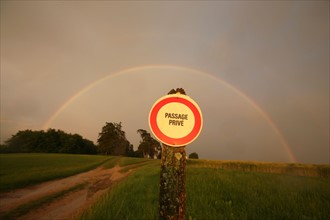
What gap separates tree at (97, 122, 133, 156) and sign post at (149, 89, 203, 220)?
9754 centimetres

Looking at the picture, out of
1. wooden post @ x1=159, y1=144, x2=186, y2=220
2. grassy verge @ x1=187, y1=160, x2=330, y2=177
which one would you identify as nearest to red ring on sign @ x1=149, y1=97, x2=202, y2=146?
wooden post @ x1=159, y1=144, x2=186, y2=220

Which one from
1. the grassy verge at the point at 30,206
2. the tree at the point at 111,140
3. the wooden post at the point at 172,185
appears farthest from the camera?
the tree at the point at 111,140

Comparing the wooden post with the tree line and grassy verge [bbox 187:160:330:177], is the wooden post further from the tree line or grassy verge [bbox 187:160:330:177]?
the tree line

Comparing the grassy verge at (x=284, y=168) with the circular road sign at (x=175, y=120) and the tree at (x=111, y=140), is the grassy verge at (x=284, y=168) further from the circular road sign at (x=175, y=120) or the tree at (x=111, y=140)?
the tree at (x=111, y=140)

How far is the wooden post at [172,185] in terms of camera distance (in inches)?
128

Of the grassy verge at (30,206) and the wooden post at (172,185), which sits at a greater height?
the wooden post at (172,185)

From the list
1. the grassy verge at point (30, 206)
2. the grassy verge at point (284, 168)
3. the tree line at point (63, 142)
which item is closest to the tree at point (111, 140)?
the tree line at point (63, 142)

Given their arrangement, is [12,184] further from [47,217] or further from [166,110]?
[166,110]

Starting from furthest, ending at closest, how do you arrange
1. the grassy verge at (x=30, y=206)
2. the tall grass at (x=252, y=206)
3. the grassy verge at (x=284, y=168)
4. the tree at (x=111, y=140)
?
1. the tree at (x=111, y=140)
2. the grassy verge at (x=284, y=168)
3. the grassy verge at (x=30, y=206)
4. the tall grass at (x=252, y=206)

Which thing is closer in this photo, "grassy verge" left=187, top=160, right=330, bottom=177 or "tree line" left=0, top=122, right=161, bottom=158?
"grassy verge" left=187, top=160, right=330, bottom=177

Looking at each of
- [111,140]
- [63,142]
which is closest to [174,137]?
[111,140]

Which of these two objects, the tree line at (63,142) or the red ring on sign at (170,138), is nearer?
the red ring on sign at (170,138)

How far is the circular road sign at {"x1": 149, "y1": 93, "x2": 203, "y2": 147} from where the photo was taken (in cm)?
329

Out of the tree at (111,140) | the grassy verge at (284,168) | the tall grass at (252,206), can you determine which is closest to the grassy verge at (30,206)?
the tall grass at (252,206)
